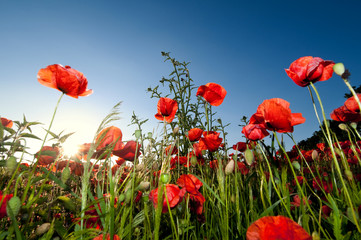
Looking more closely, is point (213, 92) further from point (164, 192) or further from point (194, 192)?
point (164, 192)

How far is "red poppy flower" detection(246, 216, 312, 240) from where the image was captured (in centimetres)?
44

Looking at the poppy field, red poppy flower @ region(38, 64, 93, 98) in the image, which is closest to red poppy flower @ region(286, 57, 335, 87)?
the poppy field

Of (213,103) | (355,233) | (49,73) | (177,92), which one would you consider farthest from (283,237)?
(177,92)

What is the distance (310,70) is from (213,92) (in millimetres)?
823

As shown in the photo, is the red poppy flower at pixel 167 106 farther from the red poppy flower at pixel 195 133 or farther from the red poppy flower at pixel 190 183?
the red poppy flower at pixel 190 183

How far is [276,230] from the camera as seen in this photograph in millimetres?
453

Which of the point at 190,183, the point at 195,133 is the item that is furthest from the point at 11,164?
the point at 195,133

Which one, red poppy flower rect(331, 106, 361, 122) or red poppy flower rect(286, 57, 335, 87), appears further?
red poppy flower rect(331, 106, 361, 122)

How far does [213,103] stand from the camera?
1.91 meters

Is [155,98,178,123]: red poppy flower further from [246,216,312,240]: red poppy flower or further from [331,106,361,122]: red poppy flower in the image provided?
[246,216,312,240]: red poppy flower

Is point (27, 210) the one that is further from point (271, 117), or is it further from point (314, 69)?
point (314, 69)

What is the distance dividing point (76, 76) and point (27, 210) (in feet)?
2.18

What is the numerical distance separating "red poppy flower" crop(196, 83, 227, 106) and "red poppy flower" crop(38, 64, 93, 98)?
3.27ft

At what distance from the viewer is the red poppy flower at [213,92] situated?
1827 mm
